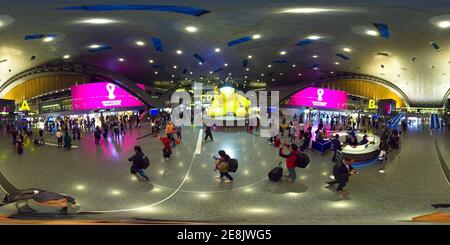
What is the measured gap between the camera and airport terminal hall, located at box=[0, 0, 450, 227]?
2.73 m

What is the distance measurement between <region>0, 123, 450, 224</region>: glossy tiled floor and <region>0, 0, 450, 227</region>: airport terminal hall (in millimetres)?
29

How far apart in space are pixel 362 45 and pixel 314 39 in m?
0.82

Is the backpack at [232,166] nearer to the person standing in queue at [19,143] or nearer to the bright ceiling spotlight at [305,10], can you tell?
the bright ceiling spotlight at [305,10]

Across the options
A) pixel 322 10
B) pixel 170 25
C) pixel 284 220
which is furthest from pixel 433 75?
pixel 170 25

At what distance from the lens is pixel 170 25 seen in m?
3.03

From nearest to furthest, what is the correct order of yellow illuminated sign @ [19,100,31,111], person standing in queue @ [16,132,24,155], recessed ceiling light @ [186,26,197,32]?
recessed ceiling light @ [186,26,197,32]
yellow illuminated sign @ [19,100,31,111]
person standing in queue @ [16,132,24,155]

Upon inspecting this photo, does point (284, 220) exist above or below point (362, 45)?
below

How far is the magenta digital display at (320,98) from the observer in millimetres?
5226

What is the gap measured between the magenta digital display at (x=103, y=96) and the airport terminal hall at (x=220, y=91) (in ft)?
0.09

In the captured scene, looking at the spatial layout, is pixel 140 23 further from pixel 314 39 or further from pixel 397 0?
pixel 397 0

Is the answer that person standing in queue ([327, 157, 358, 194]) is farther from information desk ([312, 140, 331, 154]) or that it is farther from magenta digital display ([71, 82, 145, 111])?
magenta digital display ([71, 82, 145, 111])

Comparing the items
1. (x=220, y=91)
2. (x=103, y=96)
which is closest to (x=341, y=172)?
(x=220, y=91)

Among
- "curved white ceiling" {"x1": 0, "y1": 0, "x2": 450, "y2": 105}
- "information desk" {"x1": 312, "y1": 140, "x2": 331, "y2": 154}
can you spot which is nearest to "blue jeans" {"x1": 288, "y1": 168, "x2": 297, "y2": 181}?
"curved white ceiling" {"x1": 0, "y1": 0, "x2": 450, "y2": 105}

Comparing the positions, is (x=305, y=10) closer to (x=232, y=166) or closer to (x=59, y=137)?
(x=232, y=166)
